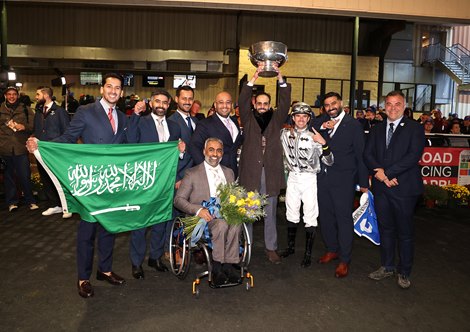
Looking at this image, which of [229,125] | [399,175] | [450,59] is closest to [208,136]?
[229,125]

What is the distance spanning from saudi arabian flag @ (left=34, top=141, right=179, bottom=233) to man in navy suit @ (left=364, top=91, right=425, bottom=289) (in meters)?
2.01

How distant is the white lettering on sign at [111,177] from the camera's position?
11.6 feet

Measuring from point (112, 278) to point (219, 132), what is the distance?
1719mm

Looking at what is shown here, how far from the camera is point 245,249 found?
3822 mm

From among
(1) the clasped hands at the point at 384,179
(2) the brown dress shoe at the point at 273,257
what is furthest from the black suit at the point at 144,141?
(1) the clasped hands at the point at 384,179

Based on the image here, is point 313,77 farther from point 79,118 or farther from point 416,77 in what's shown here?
point 79,118

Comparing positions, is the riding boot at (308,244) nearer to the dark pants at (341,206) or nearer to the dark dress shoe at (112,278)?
the dark pants at (341,206)

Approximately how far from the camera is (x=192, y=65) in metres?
17.1

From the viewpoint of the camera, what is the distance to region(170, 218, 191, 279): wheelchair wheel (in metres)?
3.82

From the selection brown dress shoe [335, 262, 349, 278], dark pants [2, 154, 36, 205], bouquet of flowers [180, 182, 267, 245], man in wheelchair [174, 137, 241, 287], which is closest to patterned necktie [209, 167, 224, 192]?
man in wheelchair [174, 137, 241, 287]

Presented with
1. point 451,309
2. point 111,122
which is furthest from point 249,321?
point 111,122

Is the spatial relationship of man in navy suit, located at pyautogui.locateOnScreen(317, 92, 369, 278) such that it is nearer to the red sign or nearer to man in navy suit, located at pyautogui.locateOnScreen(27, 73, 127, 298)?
man in navy suit, located at pyautogui.locateOnScreen(27, 73, 127, 298)

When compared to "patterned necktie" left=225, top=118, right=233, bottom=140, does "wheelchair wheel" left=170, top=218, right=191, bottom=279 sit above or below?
below

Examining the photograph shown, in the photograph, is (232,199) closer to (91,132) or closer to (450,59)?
(91,132)
